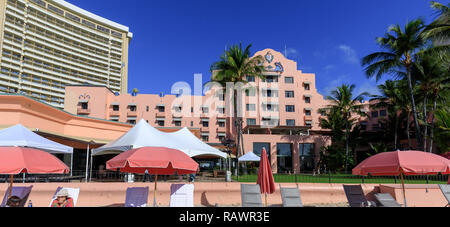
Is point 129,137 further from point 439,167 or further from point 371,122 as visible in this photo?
point 371,122

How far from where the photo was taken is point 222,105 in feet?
151

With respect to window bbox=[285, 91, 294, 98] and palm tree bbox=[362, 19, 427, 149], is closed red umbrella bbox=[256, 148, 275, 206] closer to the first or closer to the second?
palm tree bbox=[362, 19, 427, 149]

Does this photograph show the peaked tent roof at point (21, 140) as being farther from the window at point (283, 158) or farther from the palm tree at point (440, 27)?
the window at point (283, 158)

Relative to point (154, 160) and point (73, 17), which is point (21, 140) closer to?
point (154, 160)

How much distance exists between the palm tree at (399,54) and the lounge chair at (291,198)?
17600 millimetres

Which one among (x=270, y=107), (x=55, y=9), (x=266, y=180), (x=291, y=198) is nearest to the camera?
(x=291, y=198)

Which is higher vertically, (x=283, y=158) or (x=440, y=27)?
(x=440, y=27)

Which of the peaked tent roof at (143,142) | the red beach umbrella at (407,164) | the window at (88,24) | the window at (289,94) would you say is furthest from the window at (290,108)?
the window at (88,24)

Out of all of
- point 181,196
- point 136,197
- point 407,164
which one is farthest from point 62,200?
point 407,164

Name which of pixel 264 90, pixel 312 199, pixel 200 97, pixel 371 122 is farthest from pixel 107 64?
pixel 312 199

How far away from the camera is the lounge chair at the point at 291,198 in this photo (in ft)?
28.0

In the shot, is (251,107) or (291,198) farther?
(251,107)

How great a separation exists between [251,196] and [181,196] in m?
2.10

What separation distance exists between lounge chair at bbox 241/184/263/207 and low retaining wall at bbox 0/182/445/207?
72.4 inches
